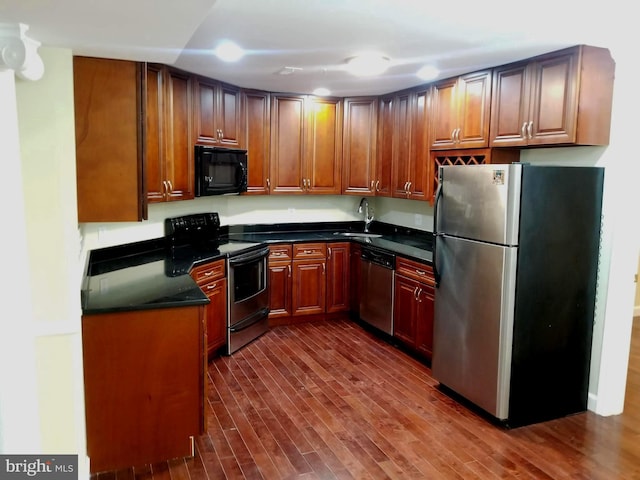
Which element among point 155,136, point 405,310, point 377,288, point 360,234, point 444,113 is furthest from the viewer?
point 360,234

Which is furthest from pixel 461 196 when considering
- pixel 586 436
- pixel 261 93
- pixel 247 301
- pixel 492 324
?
pixel 261 93

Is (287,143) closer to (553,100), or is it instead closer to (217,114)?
(217,114)

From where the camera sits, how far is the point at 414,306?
4359mm

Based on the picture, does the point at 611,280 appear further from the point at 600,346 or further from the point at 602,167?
the point at 602,167

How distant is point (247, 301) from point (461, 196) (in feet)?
7.10

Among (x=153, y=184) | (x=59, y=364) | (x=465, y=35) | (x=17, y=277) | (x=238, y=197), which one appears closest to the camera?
(x=17, y=277)

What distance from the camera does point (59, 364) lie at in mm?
2385

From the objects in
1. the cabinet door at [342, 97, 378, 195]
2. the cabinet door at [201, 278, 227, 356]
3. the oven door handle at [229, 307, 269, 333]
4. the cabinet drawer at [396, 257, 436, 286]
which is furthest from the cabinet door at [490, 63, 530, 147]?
the oven door handle at [229, 307, 269, 333]

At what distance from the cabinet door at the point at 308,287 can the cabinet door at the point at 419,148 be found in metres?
1.21

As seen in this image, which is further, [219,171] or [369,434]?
[219,171]

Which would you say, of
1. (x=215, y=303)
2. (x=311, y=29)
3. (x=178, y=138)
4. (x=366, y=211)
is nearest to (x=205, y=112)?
(x=178, y=138)

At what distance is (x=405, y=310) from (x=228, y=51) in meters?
2.55

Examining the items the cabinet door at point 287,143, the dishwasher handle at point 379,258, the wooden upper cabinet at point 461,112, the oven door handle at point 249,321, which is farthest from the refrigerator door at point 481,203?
the cabinet door at point 287,143

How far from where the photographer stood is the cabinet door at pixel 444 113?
4223mm
